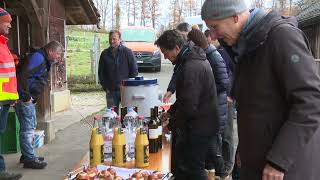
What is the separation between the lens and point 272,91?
198 centimetres

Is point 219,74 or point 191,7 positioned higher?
point 191,7

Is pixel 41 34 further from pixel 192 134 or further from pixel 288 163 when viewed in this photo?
pixel 288 163

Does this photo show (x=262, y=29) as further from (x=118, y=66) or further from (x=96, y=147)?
(x=118, y=66)

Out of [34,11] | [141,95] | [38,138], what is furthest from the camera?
[34,11]

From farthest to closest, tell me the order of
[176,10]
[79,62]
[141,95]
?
[176,10] < [79,62] < [141,95]

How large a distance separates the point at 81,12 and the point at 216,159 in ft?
20.5

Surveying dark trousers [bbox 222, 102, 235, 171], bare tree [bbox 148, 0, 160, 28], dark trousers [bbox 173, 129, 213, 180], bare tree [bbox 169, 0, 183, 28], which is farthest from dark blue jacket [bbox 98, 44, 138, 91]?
bare tree [bbox 169, 0, 183, 28]

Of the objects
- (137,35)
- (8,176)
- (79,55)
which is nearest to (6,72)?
(8,176)

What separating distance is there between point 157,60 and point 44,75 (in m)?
16.8

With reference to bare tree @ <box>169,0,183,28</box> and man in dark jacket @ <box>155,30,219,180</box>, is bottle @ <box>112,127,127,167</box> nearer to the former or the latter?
man in dark jacket @ <box>155,30,219,180</box>

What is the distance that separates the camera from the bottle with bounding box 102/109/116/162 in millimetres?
3285

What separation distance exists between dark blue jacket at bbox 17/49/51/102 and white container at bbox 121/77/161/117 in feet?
4.37

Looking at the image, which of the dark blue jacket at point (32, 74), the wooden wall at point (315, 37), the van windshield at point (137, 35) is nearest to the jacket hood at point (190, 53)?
the dark blue jacket at point (32, 74)

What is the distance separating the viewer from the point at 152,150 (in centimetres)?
358
